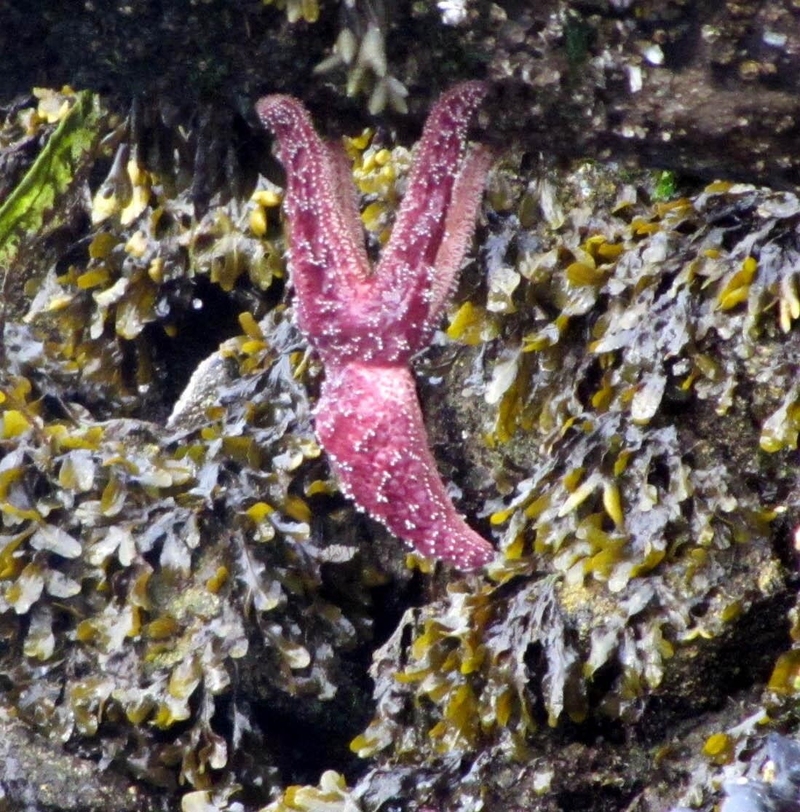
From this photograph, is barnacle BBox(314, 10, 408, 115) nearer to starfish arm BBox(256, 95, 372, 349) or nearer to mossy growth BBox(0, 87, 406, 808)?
starfish arm BBox(256, 95, 372, 349)

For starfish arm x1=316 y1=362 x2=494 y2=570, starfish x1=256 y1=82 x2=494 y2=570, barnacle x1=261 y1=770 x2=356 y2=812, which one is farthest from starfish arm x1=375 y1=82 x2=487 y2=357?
barnacle x1=261 y1=770 x2=356 y2=812

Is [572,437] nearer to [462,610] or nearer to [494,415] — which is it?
[494,415]

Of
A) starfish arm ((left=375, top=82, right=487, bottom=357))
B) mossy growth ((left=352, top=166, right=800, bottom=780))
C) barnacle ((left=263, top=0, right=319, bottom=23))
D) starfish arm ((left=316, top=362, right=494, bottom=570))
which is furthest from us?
mossy growth ((left=352, top=166, right=800, bottom=780))

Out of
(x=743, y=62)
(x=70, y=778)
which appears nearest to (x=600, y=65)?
(x=743, y=62)

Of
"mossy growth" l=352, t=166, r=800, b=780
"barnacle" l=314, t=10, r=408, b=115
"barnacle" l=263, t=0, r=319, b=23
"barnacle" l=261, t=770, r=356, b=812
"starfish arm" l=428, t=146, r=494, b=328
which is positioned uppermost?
"barnacle" l=263, t=0, r=319, b=23

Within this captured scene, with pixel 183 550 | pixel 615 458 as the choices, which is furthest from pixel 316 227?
pixel 183 550

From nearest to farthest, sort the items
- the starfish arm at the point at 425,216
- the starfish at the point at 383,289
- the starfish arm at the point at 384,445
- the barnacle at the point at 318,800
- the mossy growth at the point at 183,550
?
the starfish arm at the point at 425,216 → the starfish at the point at 383,289 → the starfish arm at the point at 384,445 → the barnacle at the point at 318,800 → the mossy growth at the point at 183,550

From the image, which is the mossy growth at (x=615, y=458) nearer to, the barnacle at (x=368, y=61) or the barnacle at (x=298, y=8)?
the barnacle at (x=368, y=61)

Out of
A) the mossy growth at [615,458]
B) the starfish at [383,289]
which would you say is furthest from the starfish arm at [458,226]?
the mossy growth at [615,458]
